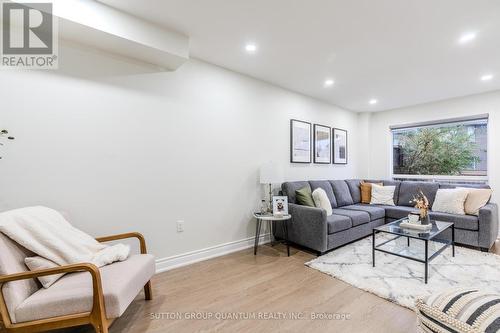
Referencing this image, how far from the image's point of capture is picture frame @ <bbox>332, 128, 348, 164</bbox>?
483 cm

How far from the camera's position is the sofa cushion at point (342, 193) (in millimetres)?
4242

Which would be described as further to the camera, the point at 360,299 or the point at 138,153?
the point at 138,153

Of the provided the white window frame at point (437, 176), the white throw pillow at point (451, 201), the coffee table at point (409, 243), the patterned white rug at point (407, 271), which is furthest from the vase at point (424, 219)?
the white window frame at point (437, 176)

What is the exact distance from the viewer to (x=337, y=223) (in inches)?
121

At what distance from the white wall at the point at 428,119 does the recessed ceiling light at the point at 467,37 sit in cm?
229

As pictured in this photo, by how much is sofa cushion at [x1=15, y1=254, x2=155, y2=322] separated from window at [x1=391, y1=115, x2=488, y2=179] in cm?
543

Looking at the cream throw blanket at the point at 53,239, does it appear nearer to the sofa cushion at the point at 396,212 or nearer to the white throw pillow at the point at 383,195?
the sofa cushion at the point at 396,212

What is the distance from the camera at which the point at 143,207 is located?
252 centimetres

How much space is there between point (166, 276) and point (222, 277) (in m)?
0.59

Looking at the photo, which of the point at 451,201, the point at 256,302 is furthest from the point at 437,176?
the point at 256,302

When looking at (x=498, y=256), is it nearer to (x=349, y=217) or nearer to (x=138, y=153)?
(x=349, y=217)

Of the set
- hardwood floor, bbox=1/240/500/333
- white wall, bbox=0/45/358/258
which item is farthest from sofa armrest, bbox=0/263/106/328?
white wall, bbox=0/45/358/258

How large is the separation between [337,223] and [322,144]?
1.89 metres

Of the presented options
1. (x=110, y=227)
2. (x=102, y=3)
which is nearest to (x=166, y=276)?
(x=110, y=227)
